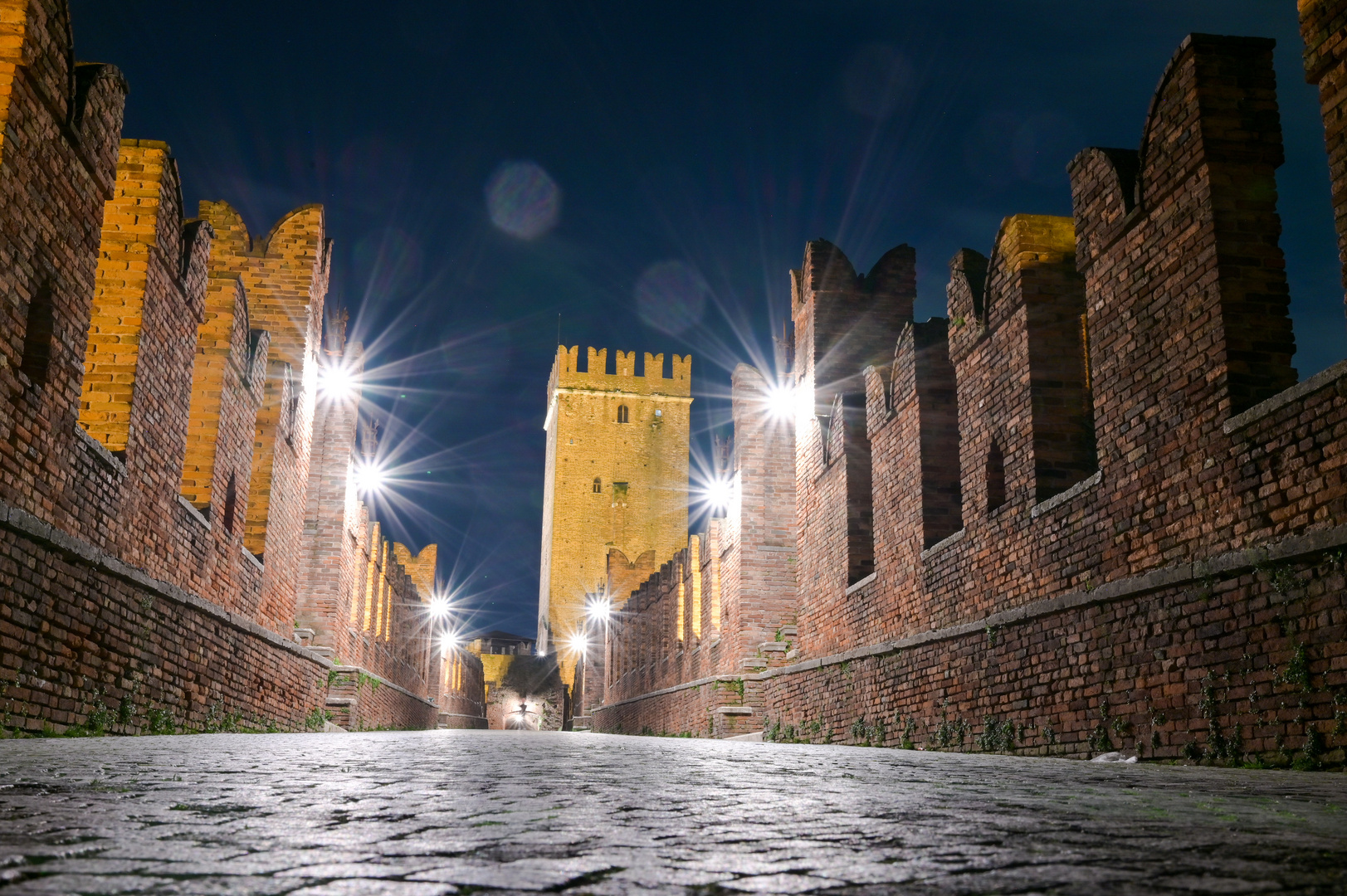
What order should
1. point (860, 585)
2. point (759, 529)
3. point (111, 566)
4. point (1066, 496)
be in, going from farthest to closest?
point (759, 529)
point (860, 585)
point (1066, 496)
point (111, 566)

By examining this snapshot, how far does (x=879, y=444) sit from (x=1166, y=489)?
267 inches

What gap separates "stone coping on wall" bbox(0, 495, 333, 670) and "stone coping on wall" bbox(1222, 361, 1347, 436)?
292 inches

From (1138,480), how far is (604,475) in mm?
54551

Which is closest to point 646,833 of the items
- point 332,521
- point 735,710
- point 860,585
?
point 860,585

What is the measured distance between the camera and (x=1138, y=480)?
798 centimetres

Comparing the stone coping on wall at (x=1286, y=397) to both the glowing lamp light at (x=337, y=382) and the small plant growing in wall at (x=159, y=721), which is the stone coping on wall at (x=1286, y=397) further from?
the glowing lamp light at (x=337, y=382)

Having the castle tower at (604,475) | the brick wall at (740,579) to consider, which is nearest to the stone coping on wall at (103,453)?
the brick wall at (740,579)

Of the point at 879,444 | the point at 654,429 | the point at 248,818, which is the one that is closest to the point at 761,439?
the point at 879,444

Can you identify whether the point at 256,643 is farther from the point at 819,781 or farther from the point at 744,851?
the point at 744,851

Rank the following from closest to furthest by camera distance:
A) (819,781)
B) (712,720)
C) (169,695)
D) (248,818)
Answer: (248,818) < (819,781) < (169,695) < (712,720)

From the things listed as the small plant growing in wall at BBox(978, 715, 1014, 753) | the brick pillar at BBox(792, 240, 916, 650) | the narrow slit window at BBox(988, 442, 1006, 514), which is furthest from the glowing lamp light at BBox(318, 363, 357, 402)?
the small plant growing in wall at BBox(978, 715, 1014, 753)

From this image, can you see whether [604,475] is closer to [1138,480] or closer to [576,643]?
[576,643]

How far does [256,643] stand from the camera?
14.3 metres

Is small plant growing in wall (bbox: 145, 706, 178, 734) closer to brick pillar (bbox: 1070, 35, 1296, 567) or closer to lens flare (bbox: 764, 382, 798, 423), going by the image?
brick pillar (bbox: 1070, 35, 1296, 567)
